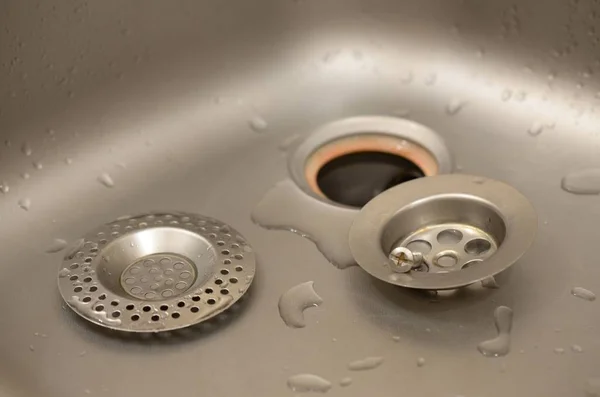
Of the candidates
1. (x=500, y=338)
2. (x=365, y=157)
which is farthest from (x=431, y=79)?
(x=500, y=338)

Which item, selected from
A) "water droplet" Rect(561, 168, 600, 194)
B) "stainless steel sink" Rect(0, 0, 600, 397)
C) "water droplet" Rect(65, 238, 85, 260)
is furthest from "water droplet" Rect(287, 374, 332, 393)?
"water droplet" Rect(561, 168, 600, 194)

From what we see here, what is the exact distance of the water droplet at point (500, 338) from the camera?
614 millimetres

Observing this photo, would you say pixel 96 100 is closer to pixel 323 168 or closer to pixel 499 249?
pixel 323 168

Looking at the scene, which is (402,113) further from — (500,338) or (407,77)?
(500,338)

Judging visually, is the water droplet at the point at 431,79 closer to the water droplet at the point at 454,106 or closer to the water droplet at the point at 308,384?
the water droplet at the point at 454,106

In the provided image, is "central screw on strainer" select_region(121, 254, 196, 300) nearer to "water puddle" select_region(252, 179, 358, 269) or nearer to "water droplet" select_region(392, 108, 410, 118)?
"water puddle" select_region(252, 179, 358, 269)

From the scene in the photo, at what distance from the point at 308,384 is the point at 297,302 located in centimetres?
9

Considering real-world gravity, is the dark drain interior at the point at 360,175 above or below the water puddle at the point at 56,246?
above

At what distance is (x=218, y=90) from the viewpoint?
0.89 m

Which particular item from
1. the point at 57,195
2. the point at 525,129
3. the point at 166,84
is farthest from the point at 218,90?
the point at 525,129

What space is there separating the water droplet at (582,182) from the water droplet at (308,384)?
0.32 metres

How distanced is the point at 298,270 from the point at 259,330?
8 cm


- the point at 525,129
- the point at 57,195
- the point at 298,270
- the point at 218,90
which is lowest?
the point at 57,195

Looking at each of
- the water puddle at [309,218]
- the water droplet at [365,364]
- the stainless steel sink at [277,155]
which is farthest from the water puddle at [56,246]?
the water droplet at [365,364]
